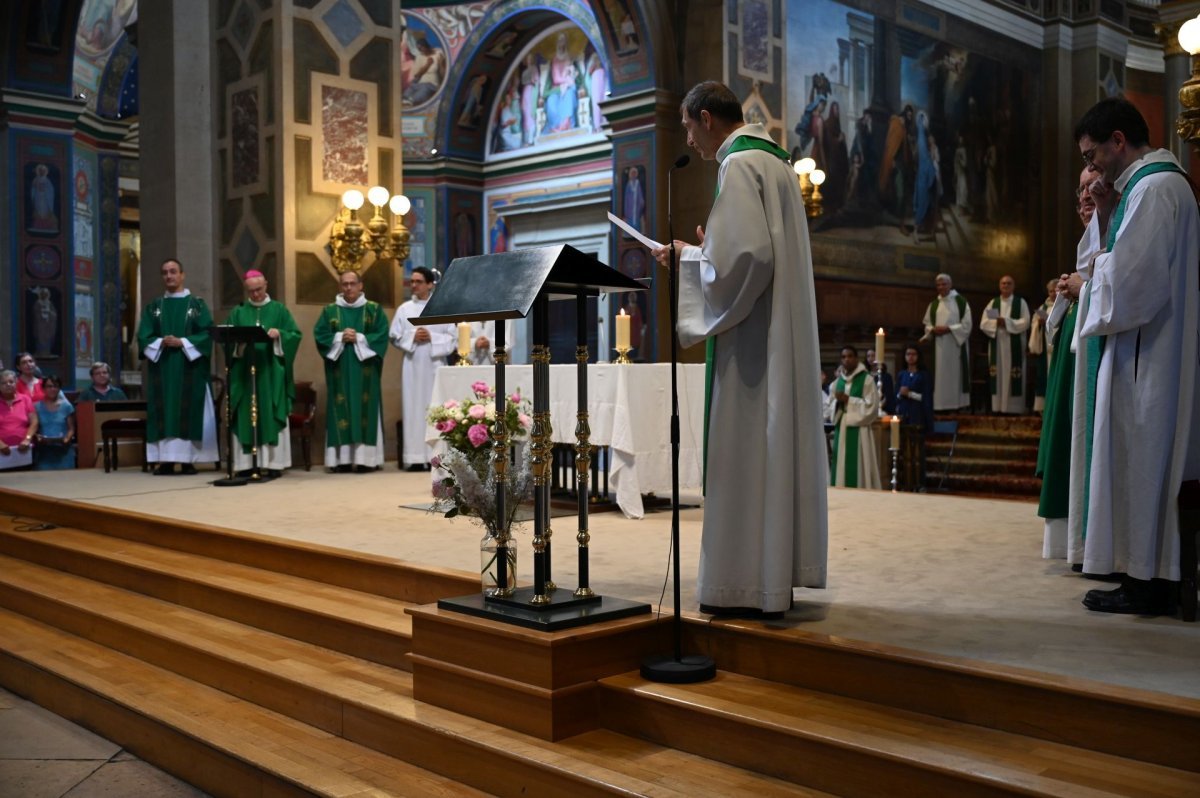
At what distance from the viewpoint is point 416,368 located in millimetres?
10250

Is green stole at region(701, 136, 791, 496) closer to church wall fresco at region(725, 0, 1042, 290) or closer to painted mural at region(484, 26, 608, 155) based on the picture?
church wall fresco at region(725, 0, 1042, 290)

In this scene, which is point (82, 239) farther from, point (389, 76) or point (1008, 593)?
point (1008, 593)

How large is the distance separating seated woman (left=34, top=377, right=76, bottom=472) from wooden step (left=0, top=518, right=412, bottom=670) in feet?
11.8

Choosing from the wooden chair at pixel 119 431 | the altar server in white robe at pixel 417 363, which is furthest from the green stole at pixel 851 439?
the wooden chair at pixel 119 431

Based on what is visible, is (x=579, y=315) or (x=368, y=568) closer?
(x=579, y=315)

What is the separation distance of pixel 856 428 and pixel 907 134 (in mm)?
7832

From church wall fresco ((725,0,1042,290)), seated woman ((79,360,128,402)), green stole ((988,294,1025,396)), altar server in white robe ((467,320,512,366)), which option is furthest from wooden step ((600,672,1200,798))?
green stole ((988,294,1025,396))

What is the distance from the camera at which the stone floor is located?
3.96 metres

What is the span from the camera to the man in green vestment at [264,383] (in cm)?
911

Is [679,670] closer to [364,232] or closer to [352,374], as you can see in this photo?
[352,374]

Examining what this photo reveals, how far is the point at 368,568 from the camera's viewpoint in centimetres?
504

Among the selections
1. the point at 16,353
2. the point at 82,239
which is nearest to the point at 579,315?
the point at 16,353

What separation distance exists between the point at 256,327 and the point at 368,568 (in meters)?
3.97

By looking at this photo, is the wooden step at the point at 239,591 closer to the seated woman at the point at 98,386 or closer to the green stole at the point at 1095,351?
the green stole at the point at 1095,351
